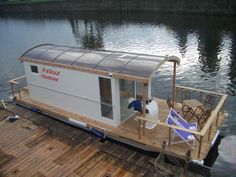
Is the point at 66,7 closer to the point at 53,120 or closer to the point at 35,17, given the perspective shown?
the point at 35,17

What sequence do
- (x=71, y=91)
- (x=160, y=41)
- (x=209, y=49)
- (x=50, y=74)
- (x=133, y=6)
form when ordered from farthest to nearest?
(x=133, y=6)
(x=160, y=41)
(x=209, y=49)
(x=50, y=74)
(x=71, y=91)

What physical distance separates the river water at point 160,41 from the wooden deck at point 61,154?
4.02 m

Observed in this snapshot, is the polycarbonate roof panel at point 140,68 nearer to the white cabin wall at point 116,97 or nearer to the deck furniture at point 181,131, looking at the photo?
the white cabin wall at point 116,97

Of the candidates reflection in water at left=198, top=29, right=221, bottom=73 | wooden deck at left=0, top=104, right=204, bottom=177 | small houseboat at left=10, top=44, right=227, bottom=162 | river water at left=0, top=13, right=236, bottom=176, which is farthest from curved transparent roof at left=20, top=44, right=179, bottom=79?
reflection in water at left=198, top=29, right=221, bottom=73

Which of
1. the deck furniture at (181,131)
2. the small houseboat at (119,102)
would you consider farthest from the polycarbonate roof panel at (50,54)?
the deck furniture at (181,131)

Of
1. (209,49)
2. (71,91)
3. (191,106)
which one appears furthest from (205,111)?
(209,49)

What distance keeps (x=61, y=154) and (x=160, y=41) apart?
24641 mm

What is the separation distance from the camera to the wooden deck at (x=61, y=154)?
9.33m

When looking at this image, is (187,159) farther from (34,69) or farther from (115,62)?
(34,69)

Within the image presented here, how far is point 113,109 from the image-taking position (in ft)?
34.1

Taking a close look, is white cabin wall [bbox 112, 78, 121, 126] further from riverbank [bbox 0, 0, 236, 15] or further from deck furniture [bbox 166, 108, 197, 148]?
riverbank [bbox 0, 0, 236, 15]

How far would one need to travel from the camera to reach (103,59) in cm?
1085

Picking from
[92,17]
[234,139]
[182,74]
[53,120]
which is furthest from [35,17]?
[234,139]

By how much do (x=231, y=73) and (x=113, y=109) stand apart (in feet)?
47.6
